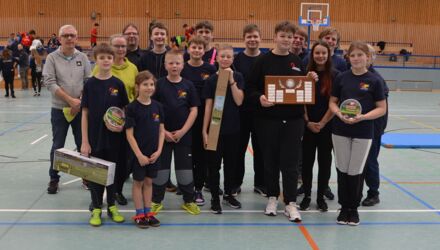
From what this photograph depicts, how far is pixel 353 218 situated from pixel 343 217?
0.09 metres

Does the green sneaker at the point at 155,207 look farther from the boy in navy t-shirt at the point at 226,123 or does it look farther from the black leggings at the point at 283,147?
the black leggings at the point at 283,147

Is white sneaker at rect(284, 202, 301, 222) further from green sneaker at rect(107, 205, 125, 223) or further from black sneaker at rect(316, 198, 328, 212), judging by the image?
green sneaker at rect(107, 205, 125, 223)

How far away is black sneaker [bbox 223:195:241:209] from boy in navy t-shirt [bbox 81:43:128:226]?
1.30 m

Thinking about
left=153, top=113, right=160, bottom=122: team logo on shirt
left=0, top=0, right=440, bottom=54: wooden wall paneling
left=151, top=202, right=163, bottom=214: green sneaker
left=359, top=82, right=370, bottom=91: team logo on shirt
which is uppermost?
Answer: left=0, top=0, right=440, bottom=54: wooden wall paneling

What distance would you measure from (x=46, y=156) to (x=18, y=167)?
0.68 meters

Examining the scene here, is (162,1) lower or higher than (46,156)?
higher

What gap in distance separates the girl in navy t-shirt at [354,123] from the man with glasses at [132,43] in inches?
89.6

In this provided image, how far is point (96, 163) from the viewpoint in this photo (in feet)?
12.5

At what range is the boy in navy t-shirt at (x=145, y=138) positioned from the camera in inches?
150

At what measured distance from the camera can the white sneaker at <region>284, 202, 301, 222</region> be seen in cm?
411

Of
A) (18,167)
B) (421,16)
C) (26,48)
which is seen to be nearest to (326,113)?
(18,167)

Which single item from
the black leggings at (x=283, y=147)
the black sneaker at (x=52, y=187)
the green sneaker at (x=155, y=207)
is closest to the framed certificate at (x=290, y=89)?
the black leggings at (x=283, y=147)

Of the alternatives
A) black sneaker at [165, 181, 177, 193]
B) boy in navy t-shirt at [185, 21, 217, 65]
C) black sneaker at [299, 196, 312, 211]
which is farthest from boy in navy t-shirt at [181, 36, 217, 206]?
black sneaker at [299, 196, 312, 211]

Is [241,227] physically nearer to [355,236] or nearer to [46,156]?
[355,236]
